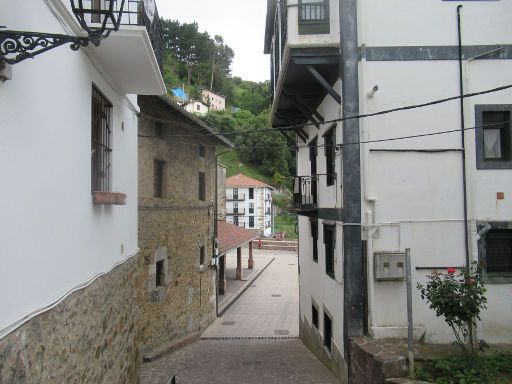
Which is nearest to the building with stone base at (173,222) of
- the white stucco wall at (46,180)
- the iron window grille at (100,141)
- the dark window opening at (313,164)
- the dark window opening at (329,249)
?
the dark window opening at (313,164)

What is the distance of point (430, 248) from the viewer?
7.71 metres

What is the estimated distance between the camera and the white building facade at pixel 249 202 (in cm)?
5666

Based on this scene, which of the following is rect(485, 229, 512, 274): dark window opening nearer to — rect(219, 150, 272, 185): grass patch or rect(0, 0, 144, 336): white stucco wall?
rect(0, 0, 144, 336): white stucco wall

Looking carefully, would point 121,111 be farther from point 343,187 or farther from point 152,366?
point 152,366

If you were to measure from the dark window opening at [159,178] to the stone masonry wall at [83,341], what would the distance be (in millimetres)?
4328

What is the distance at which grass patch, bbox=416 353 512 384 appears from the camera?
6.10 metres

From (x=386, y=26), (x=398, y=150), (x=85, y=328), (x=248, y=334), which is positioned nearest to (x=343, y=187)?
(x=398, y=150)

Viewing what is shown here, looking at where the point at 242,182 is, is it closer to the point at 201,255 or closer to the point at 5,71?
the point at 201,255

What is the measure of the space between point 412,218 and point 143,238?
6.01 m

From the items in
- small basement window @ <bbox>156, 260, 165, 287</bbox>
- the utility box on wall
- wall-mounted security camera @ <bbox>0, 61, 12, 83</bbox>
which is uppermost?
wall-mounted security camera @ <bbox>0, 61, 12, 83</bbox>

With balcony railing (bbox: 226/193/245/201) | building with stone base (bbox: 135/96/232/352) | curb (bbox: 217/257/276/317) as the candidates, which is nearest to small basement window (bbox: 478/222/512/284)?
building with stone base (bbox: 135/96/232/352)

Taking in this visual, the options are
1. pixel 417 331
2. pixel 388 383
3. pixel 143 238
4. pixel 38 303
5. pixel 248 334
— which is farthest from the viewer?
pixel 248 334

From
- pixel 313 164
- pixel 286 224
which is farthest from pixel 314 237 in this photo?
pixel 286 224

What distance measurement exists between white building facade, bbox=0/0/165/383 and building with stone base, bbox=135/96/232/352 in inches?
125
